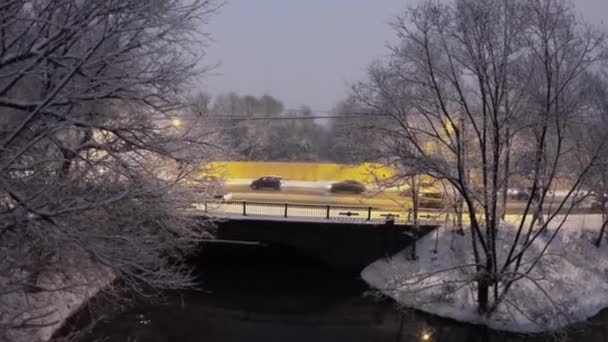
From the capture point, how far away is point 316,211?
19.3 m

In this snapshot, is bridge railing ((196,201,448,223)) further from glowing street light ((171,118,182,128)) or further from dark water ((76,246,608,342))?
glowing street light ((171,118,182,128))

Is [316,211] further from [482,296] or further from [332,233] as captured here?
[482,296]

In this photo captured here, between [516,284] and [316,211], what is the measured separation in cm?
777

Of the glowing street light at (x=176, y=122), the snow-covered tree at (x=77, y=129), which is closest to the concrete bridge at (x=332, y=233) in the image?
the glowing street light at (x=176, y=122)

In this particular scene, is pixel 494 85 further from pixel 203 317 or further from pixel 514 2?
pixel 203 317

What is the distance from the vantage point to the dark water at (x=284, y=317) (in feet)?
42.9

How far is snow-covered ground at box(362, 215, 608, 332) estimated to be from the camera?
13.9 m

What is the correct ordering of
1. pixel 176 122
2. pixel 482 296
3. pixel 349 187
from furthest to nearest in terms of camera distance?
pixel 349 187
pixel 482 296
pixel 176 122

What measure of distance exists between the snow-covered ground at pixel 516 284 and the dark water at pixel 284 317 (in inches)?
16.7

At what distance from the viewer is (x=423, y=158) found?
1277 cm

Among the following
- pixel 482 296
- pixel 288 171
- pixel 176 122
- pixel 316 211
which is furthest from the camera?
pixel 288 171

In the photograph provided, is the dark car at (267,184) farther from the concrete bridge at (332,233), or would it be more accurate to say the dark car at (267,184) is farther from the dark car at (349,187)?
the concrete bridge at (332,233)

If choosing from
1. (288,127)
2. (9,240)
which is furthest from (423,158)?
(288,127)

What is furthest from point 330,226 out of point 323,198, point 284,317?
point 323,198
